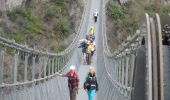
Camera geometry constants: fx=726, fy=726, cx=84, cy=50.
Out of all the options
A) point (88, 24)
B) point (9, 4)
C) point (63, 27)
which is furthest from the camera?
point (9, 4)

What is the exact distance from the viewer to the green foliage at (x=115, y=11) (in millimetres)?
55991

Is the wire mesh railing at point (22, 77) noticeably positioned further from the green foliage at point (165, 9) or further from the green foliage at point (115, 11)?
the green foliage at point (115, 11)

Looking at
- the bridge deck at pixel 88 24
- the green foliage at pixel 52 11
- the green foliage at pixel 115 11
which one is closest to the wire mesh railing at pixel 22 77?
the bridge deck at pixel 88 24

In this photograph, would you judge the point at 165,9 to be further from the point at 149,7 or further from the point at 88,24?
the point at 88,24

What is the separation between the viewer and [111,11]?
185ft

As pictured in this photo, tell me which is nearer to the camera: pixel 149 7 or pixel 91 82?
pixel 91 82

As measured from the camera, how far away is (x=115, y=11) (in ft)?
185

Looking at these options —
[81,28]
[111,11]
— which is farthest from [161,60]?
[111,11]

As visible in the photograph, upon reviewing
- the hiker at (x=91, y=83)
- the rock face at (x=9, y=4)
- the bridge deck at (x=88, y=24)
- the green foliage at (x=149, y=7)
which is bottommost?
the hiker at (x=91, y=83)

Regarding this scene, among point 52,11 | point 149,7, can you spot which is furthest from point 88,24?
point 149,7

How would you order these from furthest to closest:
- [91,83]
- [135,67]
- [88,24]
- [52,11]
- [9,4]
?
[52,11] < [9,4] < [88,24] < [91,83] < [135,67]

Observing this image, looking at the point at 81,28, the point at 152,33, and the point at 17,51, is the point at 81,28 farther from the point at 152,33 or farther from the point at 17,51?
the point at 152,33

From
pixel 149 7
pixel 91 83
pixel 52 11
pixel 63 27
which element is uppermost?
pixel 149 7

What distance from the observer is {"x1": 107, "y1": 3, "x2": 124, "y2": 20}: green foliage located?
5599cm
